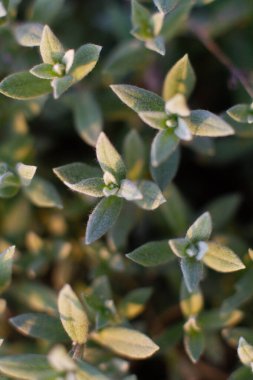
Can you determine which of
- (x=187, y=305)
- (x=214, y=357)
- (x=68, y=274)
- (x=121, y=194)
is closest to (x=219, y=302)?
(x=214, y=357)

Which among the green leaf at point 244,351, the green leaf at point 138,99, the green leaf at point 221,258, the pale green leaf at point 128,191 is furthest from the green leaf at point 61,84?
the green leaf at point 244,351

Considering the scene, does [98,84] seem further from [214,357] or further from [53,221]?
[214,357]

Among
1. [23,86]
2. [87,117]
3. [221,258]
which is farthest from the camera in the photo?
[87,117]

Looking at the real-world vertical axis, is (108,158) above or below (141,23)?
below

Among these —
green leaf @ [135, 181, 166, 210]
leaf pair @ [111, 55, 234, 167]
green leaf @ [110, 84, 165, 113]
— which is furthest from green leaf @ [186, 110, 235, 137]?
green leaf @ [135, 181, 166, 210]

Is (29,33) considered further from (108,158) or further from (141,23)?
(108,158)

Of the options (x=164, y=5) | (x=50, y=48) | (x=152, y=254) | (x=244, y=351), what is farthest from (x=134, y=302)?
→ (x=164, y=5)

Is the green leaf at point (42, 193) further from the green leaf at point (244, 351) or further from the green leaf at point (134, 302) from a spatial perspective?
the green leaf at point (244, 351)
